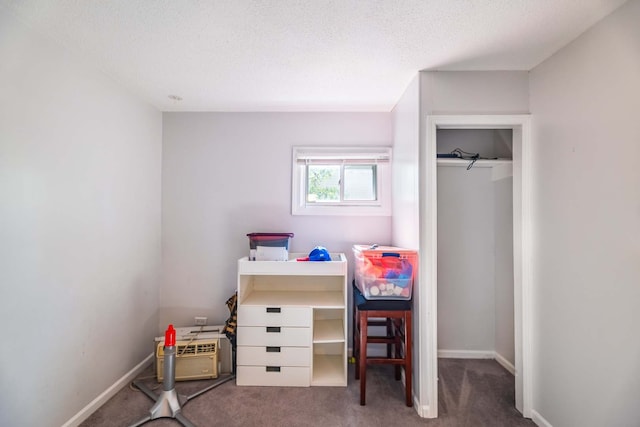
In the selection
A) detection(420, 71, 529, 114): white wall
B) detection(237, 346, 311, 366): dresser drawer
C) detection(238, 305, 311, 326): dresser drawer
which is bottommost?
detection(237, 346, 311, 366): dresser drawer

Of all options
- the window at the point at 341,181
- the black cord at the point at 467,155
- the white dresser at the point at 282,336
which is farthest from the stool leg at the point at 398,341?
the black cord at the point at 467,155

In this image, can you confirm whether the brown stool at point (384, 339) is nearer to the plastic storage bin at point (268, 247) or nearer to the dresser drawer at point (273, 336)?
the dresser drawer at point (273, 336)

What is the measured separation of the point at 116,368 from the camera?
6.72ft

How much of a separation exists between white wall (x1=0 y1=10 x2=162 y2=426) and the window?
145cm

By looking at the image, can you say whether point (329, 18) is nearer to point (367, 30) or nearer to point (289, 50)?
point (367, 30)

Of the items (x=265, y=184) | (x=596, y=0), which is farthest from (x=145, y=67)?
(x=596, y=0)

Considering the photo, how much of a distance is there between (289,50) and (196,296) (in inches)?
90.1

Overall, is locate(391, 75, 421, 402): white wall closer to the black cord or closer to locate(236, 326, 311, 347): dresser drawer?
the black cord

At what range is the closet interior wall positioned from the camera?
Result: 248 cm

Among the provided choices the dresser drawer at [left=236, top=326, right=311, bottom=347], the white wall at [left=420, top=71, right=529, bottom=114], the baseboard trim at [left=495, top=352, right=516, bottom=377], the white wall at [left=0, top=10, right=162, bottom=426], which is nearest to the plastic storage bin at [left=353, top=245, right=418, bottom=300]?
the dresser drawer at [left=236, top=326, right=311, bottom=347]

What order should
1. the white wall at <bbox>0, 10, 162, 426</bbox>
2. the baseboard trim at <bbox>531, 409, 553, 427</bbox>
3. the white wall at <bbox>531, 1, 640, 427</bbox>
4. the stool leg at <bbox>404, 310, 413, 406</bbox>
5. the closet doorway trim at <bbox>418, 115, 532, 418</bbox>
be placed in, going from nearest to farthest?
the white wall at <bbox>531, 1, 640, 427</bbox>, the white wall at <bbox>0, 10, 162, 426</bbox>, the baseboard trim at <bbox>531, 409, 553, 427</bbox>, the closet doorway trim at <bbox>418, 115, 532, 418</bbox>, the stool leg at <bbox>404, 310, 413, 406</bbox>

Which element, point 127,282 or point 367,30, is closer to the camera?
Result: point 367,30

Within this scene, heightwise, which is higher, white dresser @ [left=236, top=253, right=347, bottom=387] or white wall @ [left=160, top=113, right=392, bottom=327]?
white wall @ [left=160, top=113, right=392, bottom=327]

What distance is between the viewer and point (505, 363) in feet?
7.82
